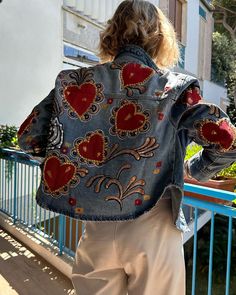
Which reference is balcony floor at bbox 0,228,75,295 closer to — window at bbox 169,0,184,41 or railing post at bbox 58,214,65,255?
railing post at bbox 58,214,65,255

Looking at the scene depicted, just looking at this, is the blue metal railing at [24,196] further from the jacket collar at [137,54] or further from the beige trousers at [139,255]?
the jacket collar at [137,54]

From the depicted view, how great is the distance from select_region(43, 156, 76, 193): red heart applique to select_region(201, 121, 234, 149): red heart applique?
1.46 feet

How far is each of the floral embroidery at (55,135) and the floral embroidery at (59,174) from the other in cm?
3

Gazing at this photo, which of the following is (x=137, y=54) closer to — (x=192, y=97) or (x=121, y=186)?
(x=192, y=97)

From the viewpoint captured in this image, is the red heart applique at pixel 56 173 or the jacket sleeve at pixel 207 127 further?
the red heart applique at pixel 56 173

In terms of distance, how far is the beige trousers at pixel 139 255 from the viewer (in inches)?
46.1

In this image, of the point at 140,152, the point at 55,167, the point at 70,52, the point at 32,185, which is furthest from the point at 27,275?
the point at 70,52

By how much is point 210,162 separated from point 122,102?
337 mm

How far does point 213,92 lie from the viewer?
53.7ft

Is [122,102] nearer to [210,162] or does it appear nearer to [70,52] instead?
[210,162]

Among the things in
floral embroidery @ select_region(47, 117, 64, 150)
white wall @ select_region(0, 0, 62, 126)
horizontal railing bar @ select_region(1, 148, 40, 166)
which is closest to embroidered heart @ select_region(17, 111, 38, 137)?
floral embroidery @ select_region(47, 117, 64, 150)

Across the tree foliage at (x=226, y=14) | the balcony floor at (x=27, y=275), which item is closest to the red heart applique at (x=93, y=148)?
the balcony floor at (x=27, y=275)

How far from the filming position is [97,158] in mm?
1214

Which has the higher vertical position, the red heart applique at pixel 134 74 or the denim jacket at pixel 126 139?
the red heart applique at pixel 134 74
